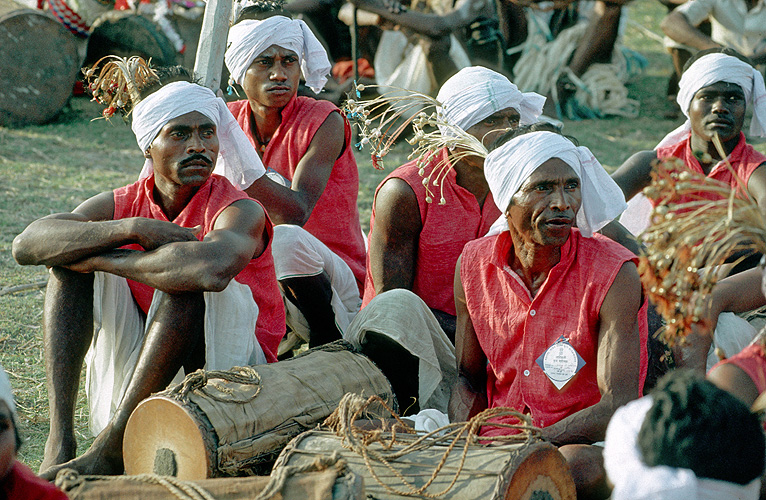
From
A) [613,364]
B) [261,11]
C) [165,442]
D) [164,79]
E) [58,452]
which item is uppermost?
[261,11]

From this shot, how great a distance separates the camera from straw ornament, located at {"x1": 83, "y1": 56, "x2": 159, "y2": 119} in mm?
4160

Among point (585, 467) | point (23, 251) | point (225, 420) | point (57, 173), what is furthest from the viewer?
point (57, 173)

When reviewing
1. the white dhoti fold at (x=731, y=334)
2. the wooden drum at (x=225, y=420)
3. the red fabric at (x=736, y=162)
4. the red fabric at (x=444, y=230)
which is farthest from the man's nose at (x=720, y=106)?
the wooden drum at (x=225, y=420)

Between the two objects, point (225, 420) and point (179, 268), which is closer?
point (225, 420)

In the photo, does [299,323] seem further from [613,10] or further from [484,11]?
[613,10]

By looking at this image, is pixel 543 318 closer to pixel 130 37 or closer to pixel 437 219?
pixel 437 219

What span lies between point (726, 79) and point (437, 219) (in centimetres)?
163

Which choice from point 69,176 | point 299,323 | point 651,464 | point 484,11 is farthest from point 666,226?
point 484,11

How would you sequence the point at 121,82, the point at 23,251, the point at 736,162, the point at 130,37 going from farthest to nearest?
the point at 130,37, the point at 736,162, the point at 121,82, the point at 23,251

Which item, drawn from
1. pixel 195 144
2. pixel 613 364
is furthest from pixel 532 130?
pixel 195 144

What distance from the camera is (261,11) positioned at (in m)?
4.92

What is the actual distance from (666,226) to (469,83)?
2.15 metres

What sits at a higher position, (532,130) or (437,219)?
(532,130)

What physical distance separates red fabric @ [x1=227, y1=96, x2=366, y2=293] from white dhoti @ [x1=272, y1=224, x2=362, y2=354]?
24 cm
